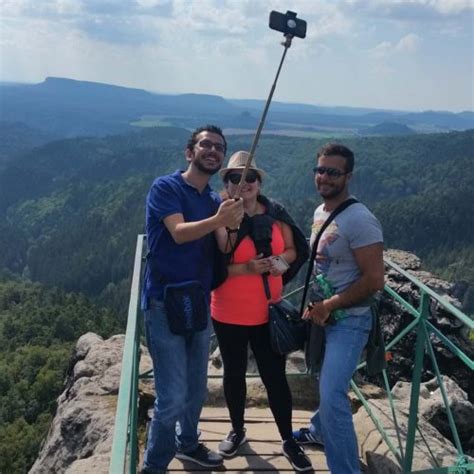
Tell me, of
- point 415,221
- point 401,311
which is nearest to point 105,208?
point 415,221

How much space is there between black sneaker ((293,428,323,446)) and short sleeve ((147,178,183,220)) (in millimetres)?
2727

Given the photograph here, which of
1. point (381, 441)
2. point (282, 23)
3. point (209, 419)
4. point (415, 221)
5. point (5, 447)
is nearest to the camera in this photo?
point (282, 23)

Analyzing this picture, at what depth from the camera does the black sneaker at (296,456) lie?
525 centimetres

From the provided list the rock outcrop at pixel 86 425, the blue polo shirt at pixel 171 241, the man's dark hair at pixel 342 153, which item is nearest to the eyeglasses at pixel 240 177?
the blue polo shirt at pixel 171 241

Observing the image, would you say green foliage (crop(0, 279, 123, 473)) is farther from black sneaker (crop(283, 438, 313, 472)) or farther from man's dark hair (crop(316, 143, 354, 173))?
man's dark hair (crop(316, 143, 354, 173))

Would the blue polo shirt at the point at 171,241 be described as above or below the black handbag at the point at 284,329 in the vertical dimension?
above

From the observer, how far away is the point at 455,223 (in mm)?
130750

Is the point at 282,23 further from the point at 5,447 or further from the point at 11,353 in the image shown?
the point at 11,353

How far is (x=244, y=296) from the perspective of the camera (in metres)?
4.97

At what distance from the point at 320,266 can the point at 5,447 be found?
40044mm

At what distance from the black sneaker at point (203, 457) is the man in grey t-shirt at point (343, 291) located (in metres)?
1.16

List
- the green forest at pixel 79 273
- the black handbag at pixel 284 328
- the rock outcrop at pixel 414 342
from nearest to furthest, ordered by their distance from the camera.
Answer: the black handbag at pixel 284 328, the rock outcrop at pixel 414 342, the green forest at pixel 79 273

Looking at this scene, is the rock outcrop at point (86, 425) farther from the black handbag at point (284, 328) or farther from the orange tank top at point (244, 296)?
the black handbag at point (284, 328)

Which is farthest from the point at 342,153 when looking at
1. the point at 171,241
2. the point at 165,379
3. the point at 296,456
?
the point at 296,456
